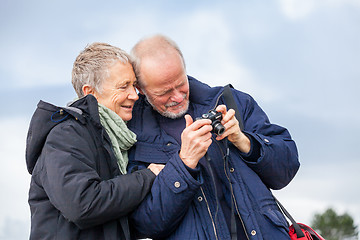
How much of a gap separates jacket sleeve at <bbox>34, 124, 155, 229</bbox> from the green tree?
3660 centimetres

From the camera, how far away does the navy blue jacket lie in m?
3.94

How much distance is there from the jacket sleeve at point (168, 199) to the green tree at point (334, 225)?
1426 inches

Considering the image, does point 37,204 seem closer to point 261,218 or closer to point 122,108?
point 122,108

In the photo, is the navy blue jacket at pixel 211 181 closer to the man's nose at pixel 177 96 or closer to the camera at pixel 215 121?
the man's nose at pixel 177 96

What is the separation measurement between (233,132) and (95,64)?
137 cm

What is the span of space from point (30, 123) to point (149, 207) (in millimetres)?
1193

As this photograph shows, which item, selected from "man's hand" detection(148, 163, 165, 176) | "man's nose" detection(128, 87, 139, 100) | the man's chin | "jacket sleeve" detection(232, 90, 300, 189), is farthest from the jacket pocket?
"man's nose" detection(128, 87, 139, 100)

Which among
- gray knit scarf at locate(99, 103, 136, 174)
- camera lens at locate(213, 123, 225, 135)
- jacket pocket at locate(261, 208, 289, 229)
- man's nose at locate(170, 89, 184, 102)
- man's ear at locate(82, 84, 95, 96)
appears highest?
man's nose at locate(170, 89, 184, 102)

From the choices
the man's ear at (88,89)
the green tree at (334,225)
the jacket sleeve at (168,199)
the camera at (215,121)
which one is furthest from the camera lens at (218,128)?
the green tree at (334,225)

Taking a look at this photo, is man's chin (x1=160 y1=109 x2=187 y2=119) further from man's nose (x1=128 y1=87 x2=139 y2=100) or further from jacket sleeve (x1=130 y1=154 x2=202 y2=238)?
jacket sleeve (x1=130 y1=154 x2=202 y2=238)

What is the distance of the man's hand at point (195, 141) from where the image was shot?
3.88m

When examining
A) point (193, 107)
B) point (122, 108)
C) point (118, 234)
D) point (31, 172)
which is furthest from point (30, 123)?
point (193, 107)

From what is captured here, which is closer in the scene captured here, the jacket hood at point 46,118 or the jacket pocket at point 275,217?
the jacket hood at point 46,118

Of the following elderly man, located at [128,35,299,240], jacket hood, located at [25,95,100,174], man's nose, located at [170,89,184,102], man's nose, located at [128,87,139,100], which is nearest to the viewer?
jacket hood, located at [25,95,100,174]
